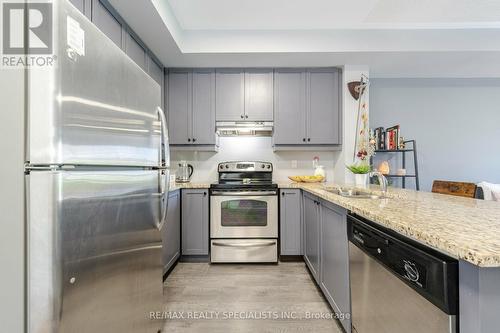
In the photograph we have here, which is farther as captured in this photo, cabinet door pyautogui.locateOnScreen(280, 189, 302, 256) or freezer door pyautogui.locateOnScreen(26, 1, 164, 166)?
cabinet door pyautogui.locateOnScreen(280, 189, 302, 256)

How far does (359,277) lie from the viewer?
124 cm

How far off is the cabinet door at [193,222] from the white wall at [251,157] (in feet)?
2.20

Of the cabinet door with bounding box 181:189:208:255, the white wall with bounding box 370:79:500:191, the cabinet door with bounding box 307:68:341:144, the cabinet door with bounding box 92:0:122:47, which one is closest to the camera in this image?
the cabinet door with bounding box 92:0:122:47

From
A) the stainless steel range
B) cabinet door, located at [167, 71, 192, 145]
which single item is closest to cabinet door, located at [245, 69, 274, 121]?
cabinet door, located at [167, 71, 192, 145]

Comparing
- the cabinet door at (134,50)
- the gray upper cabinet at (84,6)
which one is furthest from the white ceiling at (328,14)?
the gray upper cabinet at (84,6)

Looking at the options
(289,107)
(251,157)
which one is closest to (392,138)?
(289,107)

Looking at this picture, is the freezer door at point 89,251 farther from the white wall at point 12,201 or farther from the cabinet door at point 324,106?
the cabinet door at point 324,106

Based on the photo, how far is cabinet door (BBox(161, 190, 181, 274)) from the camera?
2254mm

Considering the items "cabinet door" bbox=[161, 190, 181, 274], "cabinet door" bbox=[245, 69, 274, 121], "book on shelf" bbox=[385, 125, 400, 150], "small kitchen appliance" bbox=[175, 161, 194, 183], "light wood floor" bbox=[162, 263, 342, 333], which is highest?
"cabinet door" bbox=[245, 69, 274, 121]

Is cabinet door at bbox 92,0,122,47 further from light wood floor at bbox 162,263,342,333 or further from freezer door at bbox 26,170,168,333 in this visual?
light wood floor at bbox 162,263,342,333

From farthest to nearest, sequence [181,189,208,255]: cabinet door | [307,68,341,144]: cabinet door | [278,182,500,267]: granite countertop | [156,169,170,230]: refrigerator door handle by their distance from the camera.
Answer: [307,68,341,144]: cabinet door, [181,189,208,255]: cabinet door, [156,169,170,230]: refrigerator door handle, [278,182,500,267]: granite countertop

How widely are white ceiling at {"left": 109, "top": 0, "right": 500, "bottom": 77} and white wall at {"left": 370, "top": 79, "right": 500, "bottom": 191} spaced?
486 millimetres

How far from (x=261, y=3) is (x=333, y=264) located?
236 cm

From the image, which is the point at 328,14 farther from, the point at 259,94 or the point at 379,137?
the point at 379,137
